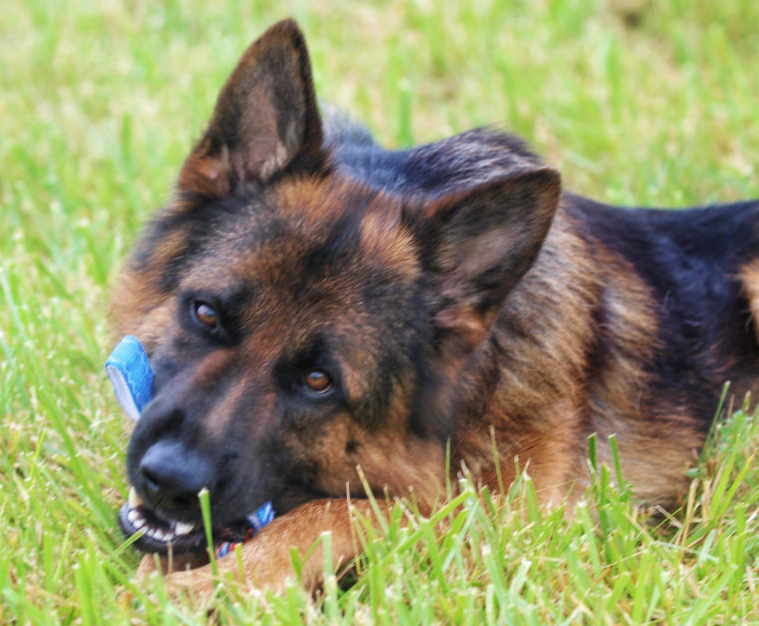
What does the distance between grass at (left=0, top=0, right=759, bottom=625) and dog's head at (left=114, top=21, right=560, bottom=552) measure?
32 centimetres

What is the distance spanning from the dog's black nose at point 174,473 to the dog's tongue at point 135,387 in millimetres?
219

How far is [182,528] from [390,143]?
387 cm

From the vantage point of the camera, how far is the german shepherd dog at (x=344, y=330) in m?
3.09

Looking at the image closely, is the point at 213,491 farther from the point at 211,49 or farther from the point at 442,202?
the point at 211,49

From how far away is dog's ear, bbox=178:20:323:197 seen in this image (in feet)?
10.9

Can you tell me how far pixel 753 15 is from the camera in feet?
25.0

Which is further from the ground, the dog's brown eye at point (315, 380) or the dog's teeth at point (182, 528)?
the dog's brown eye at point (315, 380)

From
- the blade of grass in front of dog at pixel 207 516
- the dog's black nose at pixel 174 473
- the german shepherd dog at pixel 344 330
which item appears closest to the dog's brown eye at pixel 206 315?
the german shepherd dog at pixel 344 330

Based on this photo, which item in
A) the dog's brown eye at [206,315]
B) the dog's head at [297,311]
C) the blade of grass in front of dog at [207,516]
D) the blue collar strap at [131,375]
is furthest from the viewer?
the blue collar strap at [131,375]

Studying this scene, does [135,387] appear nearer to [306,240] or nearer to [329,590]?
[306,240]

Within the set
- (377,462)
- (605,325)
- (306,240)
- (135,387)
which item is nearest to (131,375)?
(135,387)

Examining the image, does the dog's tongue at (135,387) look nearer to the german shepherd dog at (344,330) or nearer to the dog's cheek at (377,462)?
the german shepherd dog at (344,330)

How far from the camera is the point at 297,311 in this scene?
10.2 ft

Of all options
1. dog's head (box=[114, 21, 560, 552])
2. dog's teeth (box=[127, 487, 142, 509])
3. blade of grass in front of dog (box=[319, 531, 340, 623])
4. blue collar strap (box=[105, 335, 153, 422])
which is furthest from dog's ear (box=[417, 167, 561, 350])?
dog's teeth (box=[127, 487, 142, 509])
